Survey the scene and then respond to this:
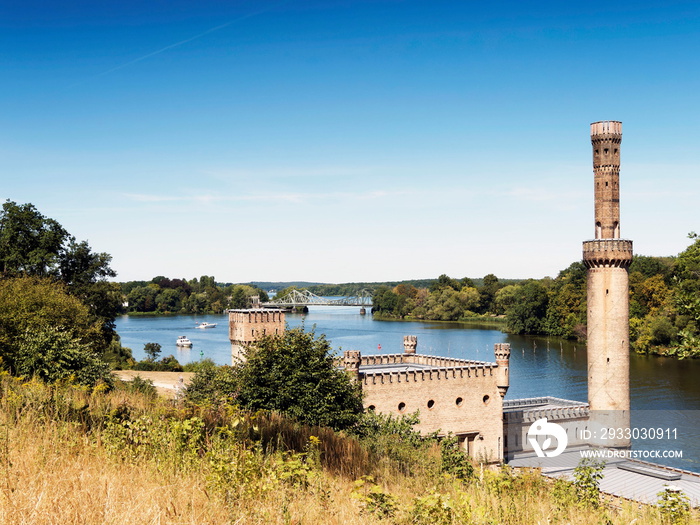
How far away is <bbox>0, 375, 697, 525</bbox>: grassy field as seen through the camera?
614cm

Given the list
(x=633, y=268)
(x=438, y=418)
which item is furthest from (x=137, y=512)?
(x=633, y=268)

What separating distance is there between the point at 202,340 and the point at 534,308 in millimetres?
54268

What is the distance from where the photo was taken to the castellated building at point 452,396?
34812mm

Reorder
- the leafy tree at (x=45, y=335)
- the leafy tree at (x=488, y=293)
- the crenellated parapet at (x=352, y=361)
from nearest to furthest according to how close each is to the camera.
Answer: the leafy tree at (x=45, y=335) → the crenellated parapet at (x=352, y=361) → the leafy tree at (x=488, y=293)

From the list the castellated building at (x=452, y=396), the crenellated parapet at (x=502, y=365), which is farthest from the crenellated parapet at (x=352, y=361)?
the crenellated parapet at (x=502, y=365)

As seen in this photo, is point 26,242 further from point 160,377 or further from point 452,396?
point 452,396

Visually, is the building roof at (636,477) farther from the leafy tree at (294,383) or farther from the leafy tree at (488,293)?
the leafy tree at (488,293)

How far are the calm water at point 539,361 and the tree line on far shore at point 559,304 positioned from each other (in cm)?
382

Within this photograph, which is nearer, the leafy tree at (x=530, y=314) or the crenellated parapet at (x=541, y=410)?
the crenellated parapet at (x=541, y=410)

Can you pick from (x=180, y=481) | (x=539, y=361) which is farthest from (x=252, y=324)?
(x=539, y=361)

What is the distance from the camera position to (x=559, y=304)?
108688 millimetres

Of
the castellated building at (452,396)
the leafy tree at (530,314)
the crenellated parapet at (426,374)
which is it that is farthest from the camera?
the leafy tree at (530,314)

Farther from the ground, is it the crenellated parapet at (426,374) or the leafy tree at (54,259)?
the leafy tree at (54,259)

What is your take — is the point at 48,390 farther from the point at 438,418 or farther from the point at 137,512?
the point at 438,418
